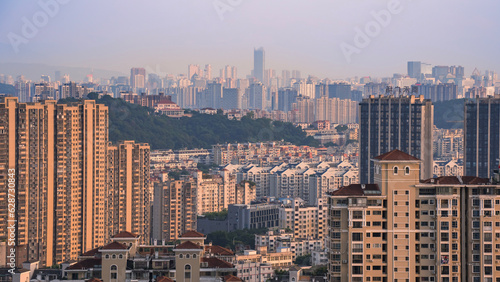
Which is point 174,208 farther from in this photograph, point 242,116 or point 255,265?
point 242,116

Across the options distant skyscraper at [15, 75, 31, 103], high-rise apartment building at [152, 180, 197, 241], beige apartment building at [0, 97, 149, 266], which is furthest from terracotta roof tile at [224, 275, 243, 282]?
distant skyscraper at [15, 75, 31, 103]

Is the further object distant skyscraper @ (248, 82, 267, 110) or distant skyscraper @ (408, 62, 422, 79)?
distant skyscraper @ (248, 82, 267, 110)

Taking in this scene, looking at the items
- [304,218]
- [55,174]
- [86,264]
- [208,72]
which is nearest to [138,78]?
[208,72]

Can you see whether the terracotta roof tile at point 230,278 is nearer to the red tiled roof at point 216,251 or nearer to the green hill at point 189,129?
the red tiled roof at point 216,251

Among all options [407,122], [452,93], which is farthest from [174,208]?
[452,93]

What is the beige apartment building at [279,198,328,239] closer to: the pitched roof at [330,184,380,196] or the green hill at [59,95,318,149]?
the green hill at [59,95,318,149]

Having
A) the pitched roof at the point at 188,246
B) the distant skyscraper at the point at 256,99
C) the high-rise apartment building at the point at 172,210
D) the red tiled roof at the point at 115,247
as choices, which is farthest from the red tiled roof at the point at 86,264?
the distant skyscraper at the point at 256,99

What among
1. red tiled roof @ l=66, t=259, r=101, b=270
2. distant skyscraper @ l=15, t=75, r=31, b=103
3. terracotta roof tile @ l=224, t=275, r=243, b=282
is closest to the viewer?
terracotta roof tile @ l=224, t=275, r=243, b=282

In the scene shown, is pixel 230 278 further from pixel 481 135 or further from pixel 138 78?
pixel 138 78
